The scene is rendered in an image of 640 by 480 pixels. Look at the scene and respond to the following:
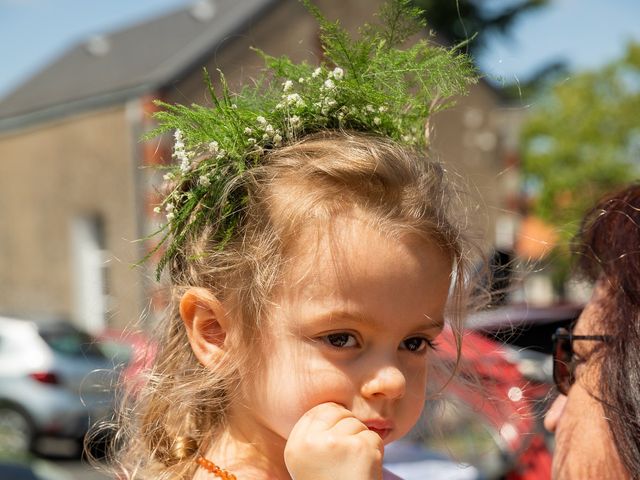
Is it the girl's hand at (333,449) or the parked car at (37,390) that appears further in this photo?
the parked car at (37,390)

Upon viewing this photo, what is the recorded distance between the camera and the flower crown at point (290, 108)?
5.17 feet

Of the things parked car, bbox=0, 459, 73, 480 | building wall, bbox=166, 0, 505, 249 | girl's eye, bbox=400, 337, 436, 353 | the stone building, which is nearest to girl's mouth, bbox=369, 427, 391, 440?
girl's eye, bbox=400, 337, 436, 353

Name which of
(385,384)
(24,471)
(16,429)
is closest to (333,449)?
(385,384)

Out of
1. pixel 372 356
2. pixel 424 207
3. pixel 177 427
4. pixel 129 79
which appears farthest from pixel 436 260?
pixel 129 79

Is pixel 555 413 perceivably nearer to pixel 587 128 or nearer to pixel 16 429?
pixel 16 429

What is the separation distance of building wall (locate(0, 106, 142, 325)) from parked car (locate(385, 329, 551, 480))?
13.4 m

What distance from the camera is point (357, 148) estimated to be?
1541 millimetres

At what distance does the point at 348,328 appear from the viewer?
1.41 meters

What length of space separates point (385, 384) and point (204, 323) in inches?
13.9

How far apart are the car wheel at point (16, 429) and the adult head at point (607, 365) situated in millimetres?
8842

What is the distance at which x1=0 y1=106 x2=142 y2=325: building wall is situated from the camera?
17.7 metres

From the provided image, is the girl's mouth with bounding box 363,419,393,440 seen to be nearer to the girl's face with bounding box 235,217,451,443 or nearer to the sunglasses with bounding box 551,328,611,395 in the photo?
the girl's face with bounding box 235,217,451,443

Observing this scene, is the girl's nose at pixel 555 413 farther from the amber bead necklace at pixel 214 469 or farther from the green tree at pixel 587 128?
the green tree at pixel 587 128

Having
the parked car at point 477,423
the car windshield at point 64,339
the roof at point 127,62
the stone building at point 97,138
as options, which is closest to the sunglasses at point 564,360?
the parked car at point 477,423
